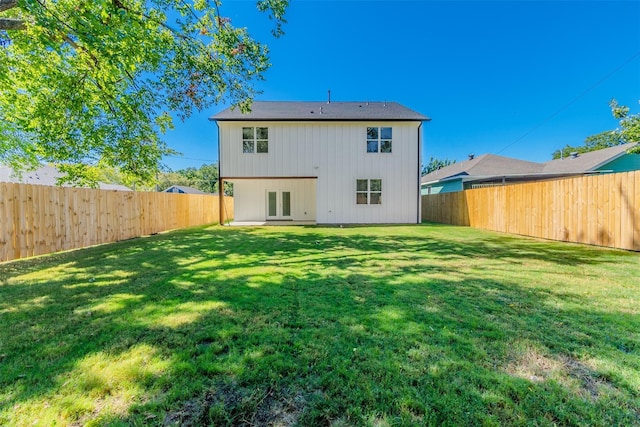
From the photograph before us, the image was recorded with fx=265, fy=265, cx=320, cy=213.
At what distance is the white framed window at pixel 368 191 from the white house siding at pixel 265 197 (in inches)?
127

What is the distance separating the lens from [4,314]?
8.93 feet

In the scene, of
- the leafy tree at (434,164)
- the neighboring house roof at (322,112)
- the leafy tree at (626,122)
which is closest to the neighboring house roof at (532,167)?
the leafy tree at (626,122)

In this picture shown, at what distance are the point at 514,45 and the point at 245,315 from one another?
67.7 ft

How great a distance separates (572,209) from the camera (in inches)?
284

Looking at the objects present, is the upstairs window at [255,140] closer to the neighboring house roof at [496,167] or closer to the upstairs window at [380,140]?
the upstairs window at [380,140]

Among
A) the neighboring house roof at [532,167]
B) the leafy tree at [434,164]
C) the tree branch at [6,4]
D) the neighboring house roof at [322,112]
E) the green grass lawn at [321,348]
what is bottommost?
the green grass lawn at [321,348]

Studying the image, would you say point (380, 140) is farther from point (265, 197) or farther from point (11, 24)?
point (11, 24)

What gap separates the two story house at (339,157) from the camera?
44.1 feet

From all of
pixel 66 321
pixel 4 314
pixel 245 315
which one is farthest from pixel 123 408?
pixel 4 314

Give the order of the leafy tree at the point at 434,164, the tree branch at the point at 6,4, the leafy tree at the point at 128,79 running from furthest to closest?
the leafy tree at the point at 434,164, the leafy tree at the point at 128,79, the tree branch at the point at 6,4

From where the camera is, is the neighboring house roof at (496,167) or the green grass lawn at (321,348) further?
the neighboring house roof at (496,167)

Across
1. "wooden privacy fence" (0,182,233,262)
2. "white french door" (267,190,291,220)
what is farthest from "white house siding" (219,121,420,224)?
"wooden privacy fence" (0,182,233,262)

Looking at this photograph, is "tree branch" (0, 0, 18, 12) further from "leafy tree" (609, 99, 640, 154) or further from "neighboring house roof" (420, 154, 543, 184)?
"leafy tree" (609, 99, 640, 154)

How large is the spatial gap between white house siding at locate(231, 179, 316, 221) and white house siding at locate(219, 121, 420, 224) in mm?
2354
